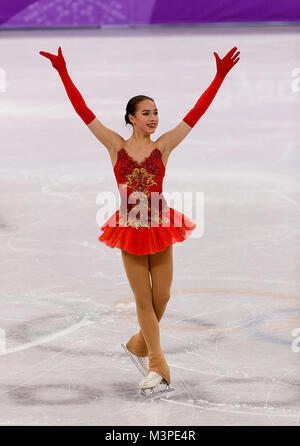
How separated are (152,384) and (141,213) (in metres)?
0.72

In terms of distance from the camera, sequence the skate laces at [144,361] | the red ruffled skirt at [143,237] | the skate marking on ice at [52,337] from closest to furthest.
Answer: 1. the red ruffled skirt at [143,237]
2. the skate laces at [144,361]
3. the skate marking on ice at [52,337]

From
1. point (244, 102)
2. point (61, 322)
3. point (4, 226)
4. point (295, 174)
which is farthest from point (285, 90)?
point (61, 322)

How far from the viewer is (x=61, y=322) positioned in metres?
4.48

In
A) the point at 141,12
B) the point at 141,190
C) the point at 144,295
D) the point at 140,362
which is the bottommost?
the point at 140,362

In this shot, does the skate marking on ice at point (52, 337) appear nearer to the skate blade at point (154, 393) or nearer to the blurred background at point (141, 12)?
the skate blade at point (154, 393)

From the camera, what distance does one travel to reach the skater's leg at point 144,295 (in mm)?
3652

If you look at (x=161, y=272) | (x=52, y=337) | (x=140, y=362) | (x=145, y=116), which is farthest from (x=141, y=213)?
(x=52, y=337)

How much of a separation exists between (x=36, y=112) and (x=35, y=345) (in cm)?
737

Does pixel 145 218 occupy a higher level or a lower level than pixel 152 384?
higher

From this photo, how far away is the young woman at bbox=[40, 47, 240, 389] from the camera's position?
3605 mm

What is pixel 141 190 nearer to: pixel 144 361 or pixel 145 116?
pixel 145 116

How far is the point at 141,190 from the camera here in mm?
3631

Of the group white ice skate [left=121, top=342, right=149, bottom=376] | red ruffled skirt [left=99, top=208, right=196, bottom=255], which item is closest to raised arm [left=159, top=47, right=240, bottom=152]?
red ruffled skirt [left=99, top=208, right=196, bottom=255]

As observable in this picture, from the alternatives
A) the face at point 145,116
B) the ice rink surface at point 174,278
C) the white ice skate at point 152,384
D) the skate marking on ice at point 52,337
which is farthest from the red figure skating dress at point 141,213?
the skate marking on ice at point 52,337
